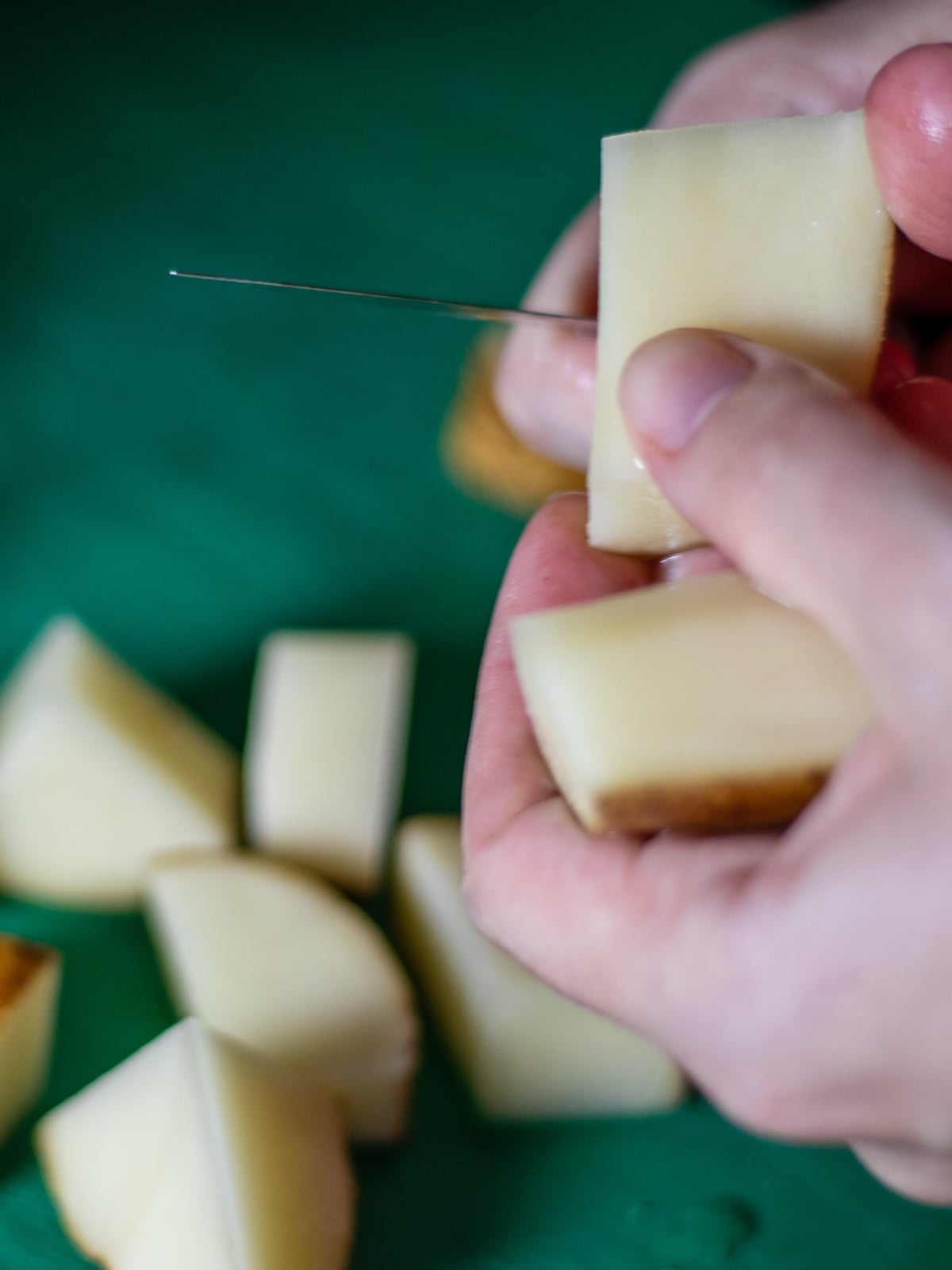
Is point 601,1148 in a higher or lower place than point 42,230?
lower

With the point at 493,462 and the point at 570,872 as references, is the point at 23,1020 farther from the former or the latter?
the point at 493,462

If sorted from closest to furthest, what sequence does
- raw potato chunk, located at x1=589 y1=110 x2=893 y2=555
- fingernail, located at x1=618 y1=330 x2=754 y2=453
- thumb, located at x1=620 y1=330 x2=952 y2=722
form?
thumb, located at x1=620 y1=330 x2=952 y2=722
fingernail, located at x1=618 y1=330 x2=754 y2=453
raw potato chunk, located at x1=589 y1=110 x2=893 y2=555

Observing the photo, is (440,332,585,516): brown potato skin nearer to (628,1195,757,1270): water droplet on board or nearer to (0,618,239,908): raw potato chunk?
(0,618,239,908): raw potato chunk

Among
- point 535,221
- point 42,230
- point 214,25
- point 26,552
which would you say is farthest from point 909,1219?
point 214,25

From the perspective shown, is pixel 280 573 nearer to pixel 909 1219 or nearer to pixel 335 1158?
pixel 335 1158

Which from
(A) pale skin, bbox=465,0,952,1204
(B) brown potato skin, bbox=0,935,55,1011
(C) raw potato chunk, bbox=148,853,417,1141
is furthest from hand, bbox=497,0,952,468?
(B) brown potato skin, bbox=0,935,55,1011

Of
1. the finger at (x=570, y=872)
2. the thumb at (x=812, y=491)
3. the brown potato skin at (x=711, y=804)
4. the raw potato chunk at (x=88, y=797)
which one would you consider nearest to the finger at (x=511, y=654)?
the finger at (x=570, y=872)
